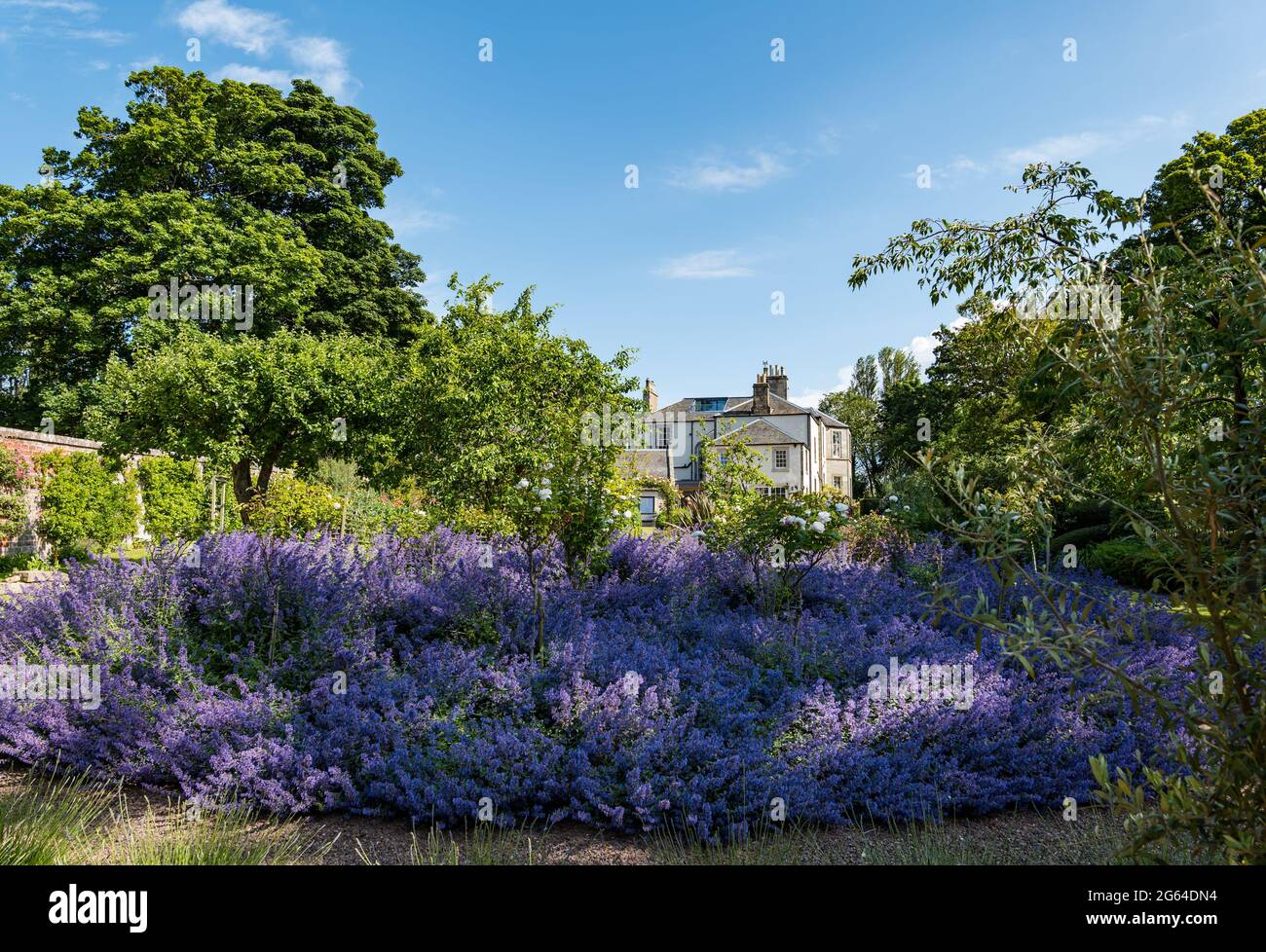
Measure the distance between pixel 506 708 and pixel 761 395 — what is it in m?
36.1

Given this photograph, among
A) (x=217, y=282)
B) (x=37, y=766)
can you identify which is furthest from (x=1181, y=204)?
(x=217, y=282)

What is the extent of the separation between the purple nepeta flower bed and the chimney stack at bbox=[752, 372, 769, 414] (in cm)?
3338

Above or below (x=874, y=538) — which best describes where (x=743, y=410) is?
above

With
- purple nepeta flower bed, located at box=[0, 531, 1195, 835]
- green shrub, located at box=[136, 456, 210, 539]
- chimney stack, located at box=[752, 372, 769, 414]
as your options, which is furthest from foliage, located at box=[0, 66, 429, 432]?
chimney stack, located at box=[752, 372, 769, 414]

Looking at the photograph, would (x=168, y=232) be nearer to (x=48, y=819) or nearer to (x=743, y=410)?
(x=48, y=819)

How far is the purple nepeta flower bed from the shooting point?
12.6ft

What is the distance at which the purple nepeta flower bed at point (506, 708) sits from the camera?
3826mm

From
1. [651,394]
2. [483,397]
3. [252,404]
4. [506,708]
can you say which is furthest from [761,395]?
[506,708]

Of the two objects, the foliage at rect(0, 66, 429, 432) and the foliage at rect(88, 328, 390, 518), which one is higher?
the foliage at rect(0, 66, 429, 432)

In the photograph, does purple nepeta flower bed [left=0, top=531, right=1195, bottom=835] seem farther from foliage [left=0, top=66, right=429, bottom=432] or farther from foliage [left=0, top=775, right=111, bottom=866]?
foliage [left=0, top=66, right=429, bottom=432]

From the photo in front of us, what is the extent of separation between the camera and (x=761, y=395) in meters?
39.4

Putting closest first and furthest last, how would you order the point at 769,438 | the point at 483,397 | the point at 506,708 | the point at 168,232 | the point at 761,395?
the point at 506,708, the point at 483,397, the point at 168,232, the point at 769,438, the point at 761,395

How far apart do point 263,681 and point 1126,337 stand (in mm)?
4760
